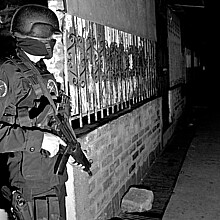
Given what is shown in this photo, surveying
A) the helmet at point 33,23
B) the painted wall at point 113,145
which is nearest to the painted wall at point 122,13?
the painted wall at point 113,145

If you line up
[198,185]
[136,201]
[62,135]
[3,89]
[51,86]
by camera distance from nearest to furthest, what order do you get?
[3,89], [62,135], [51,86], [136,201], [198,185]

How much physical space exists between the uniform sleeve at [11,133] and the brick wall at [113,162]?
87 centimetres

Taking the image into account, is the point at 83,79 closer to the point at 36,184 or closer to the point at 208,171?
the point at 36,184

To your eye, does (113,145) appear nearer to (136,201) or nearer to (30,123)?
(136,201)

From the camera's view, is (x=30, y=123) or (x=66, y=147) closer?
(x=30, y=123)

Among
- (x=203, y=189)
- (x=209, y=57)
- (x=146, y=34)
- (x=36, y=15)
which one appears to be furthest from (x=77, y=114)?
(x=209, y=57)

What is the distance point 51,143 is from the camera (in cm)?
175

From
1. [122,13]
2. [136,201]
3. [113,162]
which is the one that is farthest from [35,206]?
[122,13]

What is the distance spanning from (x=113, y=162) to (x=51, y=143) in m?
1.83

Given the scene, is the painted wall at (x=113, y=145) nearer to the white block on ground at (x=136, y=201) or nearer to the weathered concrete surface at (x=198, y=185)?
the white block on ground at (x=136, y=201)

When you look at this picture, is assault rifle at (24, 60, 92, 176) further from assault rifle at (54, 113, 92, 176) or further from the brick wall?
the brick wall

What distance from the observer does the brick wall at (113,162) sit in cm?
278

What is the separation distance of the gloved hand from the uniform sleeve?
0.02 m

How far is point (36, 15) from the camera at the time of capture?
6.16ft
